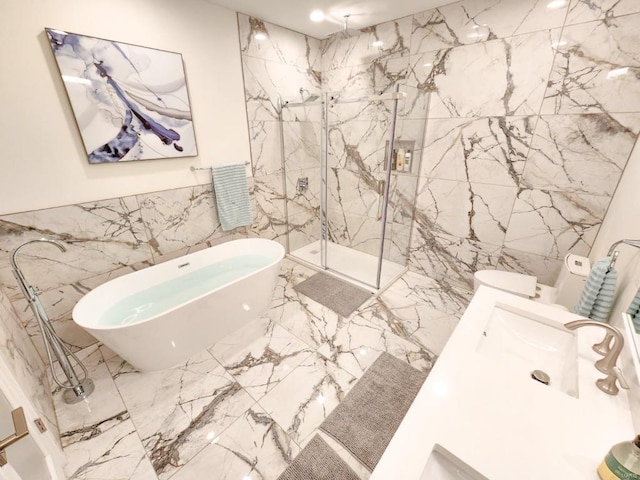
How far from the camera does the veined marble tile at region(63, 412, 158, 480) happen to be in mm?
1441

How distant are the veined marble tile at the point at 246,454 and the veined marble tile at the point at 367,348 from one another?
26.1 inches

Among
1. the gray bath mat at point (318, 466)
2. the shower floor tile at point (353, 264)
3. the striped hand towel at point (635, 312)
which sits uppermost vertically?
the striped hand towel at point (635, 312)

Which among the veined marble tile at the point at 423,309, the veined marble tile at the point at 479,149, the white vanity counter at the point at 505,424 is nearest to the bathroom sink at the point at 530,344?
the white vanity counter at the point at 505,424

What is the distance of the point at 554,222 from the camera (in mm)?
2289

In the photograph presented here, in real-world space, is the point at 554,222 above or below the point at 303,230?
above

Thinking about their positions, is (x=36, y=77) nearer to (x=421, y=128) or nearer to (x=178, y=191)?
(x=178, y=191)

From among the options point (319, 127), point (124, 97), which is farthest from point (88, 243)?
point (319, 127)

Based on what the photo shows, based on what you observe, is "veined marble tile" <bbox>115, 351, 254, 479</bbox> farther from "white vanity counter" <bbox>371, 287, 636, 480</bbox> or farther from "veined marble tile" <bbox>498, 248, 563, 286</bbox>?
"veined marble tile" <bbox>498, 248, 563, 286</bbox>

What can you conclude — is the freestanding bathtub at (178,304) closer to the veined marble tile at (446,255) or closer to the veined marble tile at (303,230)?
the veined marble tile at (303,230)

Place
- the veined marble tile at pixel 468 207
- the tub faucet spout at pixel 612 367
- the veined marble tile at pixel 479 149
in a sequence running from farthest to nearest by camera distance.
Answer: the veined marble tile at pixel 468 207, the veined marble tile at pixel 479 149, the tub faucet spout at pixel 612 367

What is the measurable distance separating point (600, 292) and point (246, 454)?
6.87 feet

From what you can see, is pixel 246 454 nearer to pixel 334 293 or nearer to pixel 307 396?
pixel 307 396

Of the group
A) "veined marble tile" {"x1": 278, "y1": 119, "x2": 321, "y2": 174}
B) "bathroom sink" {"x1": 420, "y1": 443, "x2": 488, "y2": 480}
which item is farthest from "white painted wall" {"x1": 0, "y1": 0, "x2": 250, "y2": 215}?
"bathroom sink" {"x1": 420, "y1": 443, "x2": 488, "y2": 480}

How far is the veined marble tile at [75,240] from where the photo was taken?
178 centimetres
